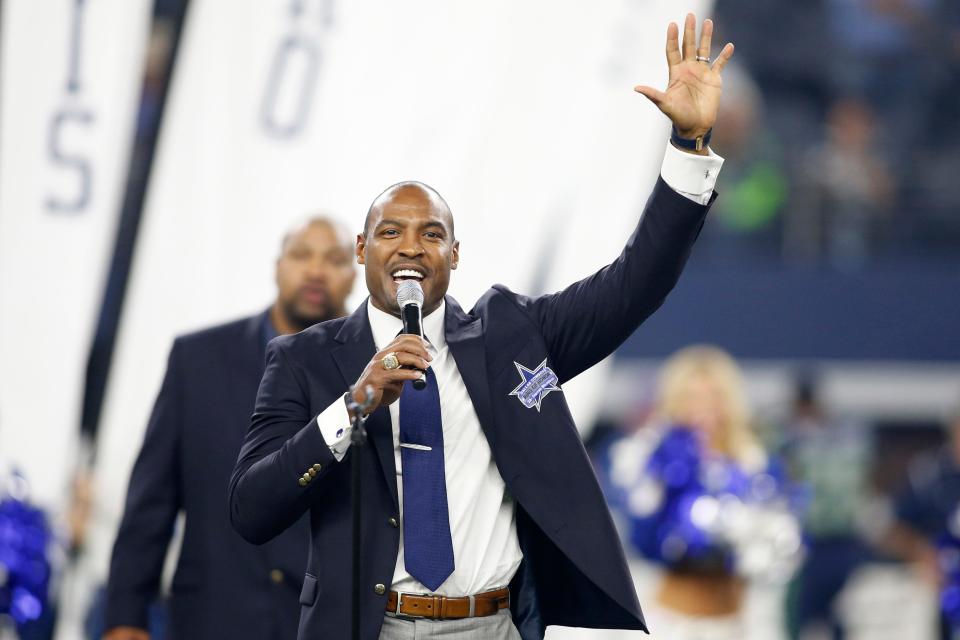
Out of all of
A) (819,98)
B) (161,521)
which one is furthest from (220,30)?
(819,98)

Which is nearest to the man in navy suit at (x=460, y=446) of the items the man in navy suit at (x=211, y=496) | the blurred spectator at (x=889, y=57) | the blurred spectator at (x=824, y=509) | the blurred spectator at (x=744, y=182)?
the man in navy suit at (x=211, y=496)

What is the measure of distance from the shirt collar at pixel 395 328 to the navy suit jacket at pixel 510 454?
0.07ft

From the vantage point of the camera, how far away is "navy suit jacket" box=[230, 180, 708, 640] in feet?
9.48

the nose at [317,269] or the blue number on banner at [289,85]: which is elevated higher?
the blue number on banner at [289,85]

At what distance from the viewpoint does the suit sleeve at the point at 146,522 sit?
13.9 feet

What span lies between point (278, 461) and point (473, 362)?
436 mm

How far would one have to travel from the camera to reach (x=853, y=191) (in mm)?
12203

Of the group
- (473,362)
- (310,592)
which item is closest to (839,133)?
(473,362)

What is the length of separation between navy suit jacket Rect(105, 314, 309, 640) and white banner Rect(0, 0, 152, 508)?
140cm

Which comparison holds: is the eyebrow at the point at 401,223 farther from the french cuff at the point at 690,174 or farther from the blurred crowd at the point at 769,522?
the blurred crowd at the point at 769,522

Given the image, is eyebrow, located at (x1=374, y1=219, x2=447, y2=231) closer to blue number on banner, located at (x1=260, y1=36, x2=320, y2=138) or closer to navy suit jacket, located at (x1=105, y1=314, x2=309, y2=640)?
navy suit jacket, located at (x1=105, y1=314, x2=309, y2=640)

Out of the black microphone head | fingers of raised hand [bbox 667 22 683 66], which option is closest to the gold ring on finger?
the black microphone head

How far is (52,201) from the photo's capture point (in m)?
5.64

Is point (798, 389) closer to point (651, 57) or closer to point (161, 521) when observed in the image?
point (651, 57)
